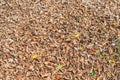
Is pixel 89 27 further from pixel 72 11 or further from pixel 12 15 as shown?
pixel 12 15

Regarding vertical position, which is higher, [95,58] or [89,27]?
[89,27]

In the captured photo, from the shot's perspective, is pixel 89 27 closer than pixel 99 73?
No

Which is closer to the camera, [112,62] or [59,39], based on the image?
[112,62]

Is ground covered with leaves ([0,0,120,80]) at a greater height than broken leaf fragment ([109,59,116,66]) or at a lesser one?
greater

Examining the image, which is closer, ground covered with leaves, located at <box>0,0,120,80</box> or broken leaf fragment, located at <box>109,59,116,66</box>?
ground covered with leaves, located at <box>0,0,120,80</box>

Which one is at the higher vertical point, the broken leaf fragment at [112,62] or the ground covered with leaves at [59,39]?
the ground covered with leaves at [59,39]

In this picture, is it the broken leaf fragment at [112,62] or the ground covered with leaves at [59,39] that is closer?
the ground covered with leaves at [59,39]

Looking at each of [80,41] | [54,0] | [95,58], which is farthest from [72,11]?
[95,58]

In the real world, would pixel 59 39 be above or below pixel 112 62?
above
